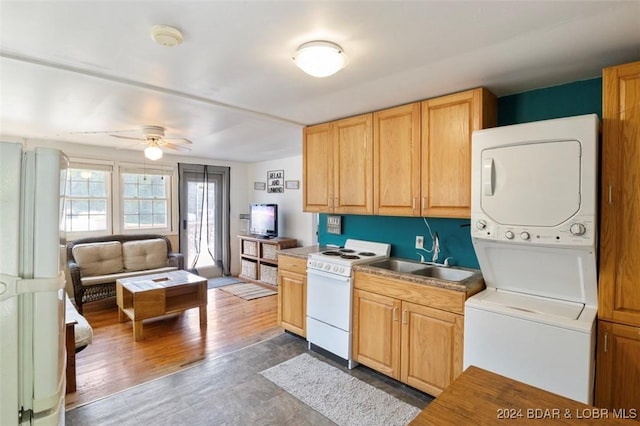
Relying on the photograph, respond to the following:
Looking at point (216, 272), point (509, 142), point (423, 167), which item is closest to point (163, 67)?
point (423, 167)

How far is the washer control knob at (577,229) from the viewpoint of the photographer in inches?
67.1

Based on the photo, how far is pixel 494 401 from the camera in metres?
1.00

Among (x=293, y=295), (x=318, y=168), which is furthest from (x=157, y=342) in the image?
(x=318, y=168)

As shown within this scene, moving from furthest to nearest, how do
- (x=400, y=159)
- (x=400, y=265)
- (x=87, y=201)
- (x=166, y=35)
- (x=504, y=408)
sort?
(x=87, y=201), (x=400, y=265), (x=400, y=159), (x=166, y=35), (x=504, y=408)

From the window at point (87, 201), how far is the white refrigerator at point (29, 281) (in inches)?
180

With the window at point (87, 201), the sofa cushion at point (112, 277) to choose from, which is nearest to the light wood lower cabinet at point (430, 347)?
the sofa cushion at point (112, 277)

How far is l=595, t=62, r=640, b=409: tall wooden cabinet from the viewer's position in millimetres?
Result: 1688

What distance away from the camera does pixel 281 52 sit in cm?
182

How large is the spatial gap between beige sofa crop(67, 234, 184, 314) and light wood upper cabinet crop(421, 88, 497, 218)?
4.01 metres

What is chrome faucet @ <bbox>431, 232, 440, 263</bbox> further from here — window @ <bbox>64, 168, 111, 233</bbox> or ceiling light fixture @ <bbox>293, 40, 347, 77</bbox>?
window @ <bbox>64, 168, 111, 233</bbox>

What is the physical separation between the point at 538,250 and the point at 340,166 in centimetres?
181

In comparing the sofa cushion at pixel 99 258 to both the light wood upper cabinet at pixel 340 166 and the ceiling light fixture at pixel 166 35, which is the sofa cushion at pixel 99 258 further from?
the ceiling light fixture at pixel 166 35

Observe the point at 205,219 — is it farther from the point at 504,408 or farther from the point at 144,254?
the point at 504,408

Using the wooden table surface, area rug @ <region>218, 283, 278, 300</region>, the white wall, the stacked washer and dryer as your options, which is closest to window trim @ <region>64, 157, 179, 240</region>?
area rug @ <region>218, 283, 278, 300</region>
